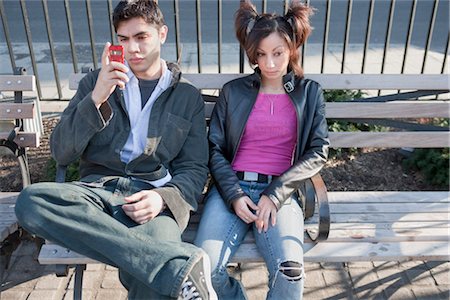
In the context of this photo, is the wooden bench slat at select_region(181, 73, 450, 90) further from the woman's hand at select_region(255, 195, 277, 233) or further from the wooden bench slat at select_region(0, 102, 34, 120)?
the wooden bench slat at select_region(0, 102, 34, 120)

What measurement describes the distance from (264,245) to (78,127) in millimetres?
1078

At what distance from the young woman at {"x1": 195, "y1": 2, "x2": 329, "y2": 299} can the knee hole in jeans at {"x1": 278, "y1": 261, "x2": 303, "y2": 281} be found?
0.19ft

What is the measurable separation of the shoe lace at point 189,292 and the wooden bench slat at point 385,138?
1.44 m

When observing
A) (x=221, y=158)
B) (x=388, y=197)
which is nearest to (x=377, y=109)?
(x=388, y=197)

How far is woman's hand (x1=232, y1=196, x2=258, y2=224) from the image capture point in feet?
8.20

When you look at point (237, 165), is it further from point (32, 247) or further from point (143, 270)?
point (32, 247)

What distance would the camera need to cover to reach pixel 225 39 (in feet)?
30.0

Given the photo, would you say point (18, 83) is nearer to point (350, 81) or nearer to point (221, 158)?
point (221, 158)

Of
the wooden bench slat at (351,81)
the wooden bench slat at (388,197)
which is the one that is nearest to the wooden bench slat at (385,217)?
the wooden bench slat at (388,197)

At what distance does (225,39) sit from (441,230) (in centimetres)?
700

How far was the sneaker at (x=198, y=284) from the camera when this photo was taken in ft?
6.81

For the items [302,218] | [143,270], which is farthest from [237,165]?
[143,270]

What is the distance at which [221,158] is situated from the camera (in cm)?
274

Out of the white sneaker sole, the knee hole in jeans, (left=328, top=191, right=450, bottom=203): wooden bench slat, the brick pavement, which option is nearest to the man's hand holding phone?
the white sneaker sole
